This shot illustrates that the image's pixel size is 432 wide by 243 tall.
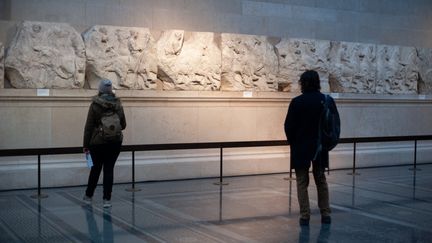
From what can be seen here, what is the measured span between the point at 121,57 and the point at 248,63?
2.38m

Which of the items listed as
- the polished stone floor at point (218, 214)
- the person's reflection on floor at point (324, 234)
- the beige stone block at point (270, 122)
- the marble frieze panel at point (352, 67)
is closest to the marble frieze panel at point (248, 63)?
the beige stone block at point (270, 122)

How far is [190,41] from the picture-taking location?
32.4 ft

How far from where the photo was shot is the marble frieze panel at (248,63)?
33.4 feet

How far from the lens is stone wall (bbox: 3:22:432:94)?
8727 millimetres

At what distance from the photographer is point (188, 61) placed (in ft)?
32.0

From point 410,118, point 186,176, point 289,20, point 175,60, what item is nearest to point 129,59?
point 175,60

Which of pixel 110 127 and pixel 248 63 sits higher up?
pixel 248 63

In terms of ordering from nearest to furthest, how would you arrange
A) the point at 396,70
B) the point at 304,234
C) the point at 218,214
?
the point at 304,234, the point at 218,214, the point at 396,70

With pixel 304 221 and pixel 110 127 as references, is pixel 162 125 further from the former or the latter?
pixel 304 221

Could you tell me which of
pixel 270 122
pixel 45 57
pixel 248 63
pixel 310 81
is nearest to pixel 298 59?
A: pixel 248 63

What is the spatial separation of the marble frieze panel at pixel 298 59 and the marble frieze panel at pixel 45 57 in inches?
150

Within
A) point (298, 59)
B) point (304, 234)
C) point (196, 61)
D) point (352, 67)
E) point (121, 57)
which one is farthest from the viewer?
point (352, 67)

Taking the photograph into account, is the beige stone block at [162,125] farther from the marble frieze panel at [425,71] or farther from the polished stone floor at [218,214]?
the marble frieze panel at [425,71]

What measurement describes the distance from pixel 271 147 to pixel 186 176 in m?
1.85
